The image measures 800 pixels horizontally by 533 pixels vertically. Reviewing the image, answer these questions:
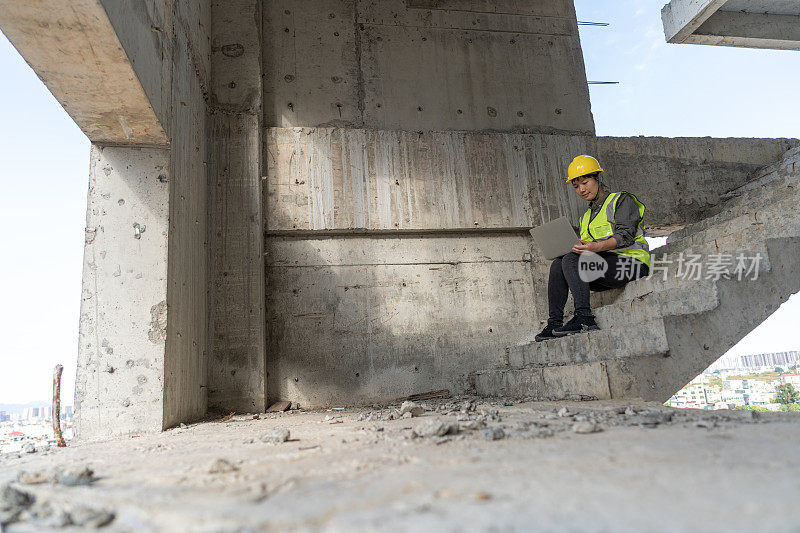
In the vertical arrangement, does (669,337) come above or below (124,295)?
below

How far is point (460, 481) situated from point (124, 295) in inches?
118

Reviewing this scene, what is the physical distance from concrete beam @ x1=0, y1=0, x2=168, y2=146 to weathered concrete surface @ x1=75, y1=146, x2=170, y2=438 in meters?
0.26

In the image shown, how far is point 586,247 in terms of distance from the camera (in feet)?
15.0

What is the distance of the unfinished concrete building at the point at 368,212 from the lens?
3.56m

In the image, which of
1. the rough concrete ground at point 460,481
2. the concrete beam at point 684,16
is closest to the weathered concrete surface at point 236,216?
the rough concrete ground at point 460,481

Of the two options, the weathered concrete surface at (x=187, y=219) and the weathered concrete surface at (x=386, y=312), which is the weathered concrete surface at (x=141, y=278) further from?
the weathered concrete surface at (x=386, y=312)

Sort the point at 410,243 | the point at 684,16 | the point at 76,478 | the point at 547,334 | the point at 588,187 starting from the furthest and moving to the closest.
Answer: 1. the point at 684,16
2. the point at 410,243
3. the point at 588,187
4. the point at 547,334
5. the point at 76,478

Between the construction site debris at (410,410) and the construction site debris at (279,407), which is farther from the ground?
the construction site debris at (410,410)

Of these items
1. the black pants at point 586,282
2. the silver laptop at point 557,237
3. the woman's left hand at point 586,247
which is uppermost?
the silver laptop at point 557,237

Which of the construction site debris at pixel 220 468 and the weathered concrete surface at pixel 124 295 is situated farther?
the weathered concrete surface at pixel 124 295

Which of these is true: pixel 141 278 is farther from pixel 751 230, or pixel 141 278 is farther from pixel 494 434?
pixel 751 230

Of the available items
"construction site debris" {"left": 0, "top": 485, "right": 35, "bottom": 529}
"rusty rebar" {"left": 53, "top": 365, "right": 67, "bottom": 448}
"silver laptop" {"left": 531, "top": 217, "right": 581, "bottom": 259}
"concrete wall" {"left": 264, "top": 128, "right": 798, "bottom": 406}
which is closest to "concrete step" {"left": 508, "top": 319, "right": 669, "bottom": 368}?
"silver laptop" {"left": 531, "top": 217, "right": 581, "bottom": 259}

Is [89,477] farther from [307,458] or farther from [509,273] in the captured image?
[509,273]

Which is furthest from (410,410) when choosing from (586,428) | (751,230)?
(751,230)
